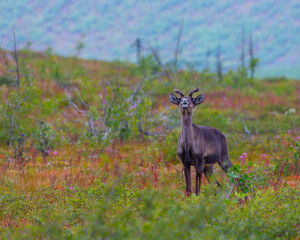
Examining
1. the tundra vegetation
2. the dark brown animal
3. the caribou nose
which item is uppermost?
the caribou nose

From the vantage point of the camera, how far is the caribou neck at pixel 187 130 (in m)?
6.43

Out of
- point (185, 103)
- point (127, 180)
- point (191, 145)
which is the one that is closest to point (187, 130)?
point (191, 145)

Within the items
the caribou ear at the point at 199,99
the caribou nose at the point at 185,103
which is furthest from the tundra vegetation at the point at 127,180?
the caribou ear at the point at 199,99

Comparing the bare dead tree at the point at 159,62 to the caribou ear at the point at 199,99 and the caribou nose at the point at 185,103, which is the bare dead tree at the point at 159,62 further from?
the caribou nose at the point at 185,103

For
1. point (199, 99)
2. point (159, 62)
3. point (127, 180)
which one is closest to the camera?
point (199, 99)

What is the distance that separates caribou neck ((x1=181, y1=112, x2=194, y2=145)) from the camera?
6.43 meters

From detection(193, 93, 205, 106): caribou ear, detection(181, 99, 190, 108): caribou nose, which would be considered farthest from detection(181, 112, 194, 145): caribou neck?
detection(193, 93, 205, 106): caribou ear

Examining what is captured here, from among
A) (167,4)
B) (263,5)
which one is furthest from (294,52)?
(167,4)

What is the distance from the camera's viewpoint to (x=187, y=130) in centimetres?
645

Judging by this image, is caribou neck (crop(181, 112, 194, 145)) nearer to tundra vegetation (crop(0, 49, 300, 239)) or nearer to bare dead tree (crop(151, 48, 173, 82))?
tundra vegetation (crop(0, 49, 300, 239))

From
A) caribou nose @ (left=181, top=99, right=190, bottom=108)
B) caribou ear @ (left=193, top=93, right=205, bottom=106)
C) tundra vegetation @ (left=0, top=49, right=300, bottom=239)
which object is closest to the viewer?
tundra vegetation @ (left=0, top=49, right=300, bottom=239)

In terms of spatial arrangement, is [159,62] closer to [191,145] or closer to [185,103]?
[185,103]

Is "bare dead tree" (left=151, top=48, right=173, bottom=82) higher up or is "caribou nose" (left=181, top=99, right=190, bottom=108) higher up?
"bare dead tree" (left=151, top=48, right=173, bottom=82)

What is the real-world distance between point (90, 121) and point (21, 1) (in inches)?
6343
